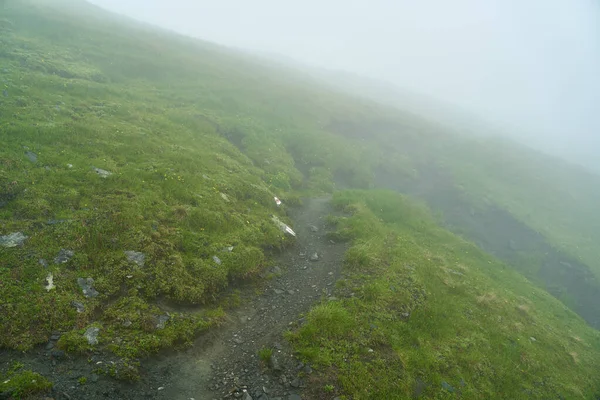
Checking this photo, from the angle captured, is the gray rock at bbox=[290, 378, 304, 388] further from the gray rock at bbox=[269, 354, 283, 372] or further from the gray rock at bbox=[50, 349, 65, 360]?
the gray rock at bbox=[50, 349, 65, 360]

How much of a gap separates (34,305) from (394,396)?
15.4 meters

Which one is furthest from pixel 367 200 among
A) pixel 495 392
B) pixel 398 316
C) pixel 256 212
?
pixel 495 392

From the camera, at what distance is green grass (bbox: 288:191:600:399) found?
16.4m

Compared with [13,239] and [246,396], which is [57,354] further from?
[246,396]

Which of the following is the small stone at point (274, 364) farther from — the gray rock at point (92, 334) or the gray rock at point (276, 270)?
the gray rock at point (276, 270)

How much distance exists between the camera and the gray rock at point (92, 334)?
13.4 metres

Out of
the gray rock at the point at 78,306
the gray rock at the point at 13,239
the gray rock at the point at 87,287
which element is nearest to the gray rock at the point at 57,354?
the gray rock at the point at 78,306

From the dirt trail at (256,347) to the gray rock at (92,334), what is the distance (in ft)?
8.47

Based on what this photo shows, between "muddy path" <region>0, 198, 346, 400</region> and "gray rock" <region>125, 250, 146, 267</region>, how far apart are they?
4.98 metres

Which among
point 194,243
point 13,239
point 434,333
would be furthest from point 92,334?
point 434,333

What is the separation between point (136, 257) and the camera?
17.6 m

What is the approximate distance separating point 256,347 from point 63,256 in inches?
395

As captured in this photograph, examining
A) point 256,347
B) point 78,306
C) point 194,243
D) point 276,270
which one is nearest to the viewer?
point 78,306

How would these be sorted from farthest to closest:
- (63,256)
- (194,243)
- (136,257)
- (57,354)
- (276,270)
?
(276,270) → (194,243) → (136,257) → (63,256) → (57,354)
